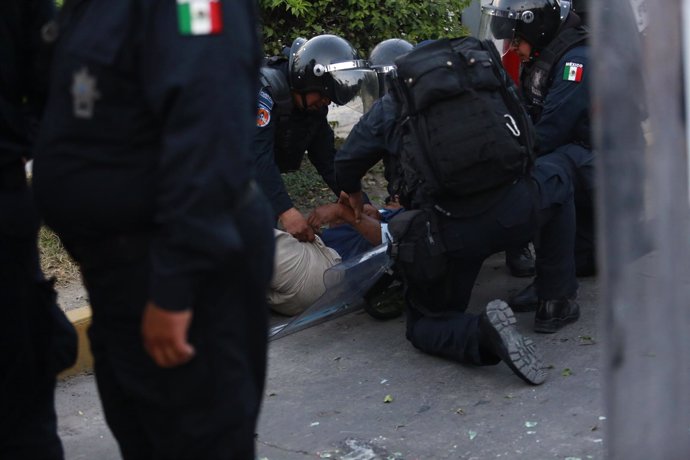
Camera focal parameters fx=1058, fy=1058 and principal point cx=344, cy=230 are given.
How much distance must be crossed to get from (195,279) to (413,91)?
86.8 inches

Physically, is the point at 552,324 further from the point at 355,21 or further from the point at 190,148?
the point at 190,148

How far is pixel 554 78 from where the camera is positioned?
16.1 ft

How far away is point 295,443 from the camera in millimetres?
3729

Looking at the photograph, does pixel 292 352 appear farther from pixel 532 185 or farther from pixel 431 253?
pixel 532 185

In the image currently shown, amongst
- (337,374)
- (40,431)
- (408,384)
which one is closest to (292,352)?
(337,374)

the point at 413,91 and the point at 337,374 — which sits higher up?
the point at 413,91

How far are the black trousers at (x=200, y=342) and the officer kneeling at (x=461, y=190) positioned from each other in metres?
1.87

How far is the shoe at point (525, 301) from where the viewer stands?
16.2 feet

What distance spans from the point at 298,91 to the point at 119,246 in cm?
286

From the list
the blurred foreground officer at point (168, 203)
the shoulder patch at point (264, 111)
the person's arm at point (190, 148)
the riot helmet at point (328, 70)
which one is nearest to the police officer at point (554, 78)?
the riot helmet at point (328, 70)

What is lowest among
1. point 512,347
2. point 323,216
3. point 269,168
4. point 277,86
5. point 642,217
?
point 512,347

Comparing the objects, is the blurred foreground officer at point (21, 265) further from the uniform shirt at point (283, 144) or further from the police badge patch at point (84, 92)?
the uniform shirt at point (283, 144)

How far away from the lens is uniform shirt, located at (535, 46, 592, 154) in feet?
15.7

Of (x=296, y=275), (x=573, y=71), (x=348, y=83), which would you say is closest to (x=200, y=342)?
(x=296, y=275)
